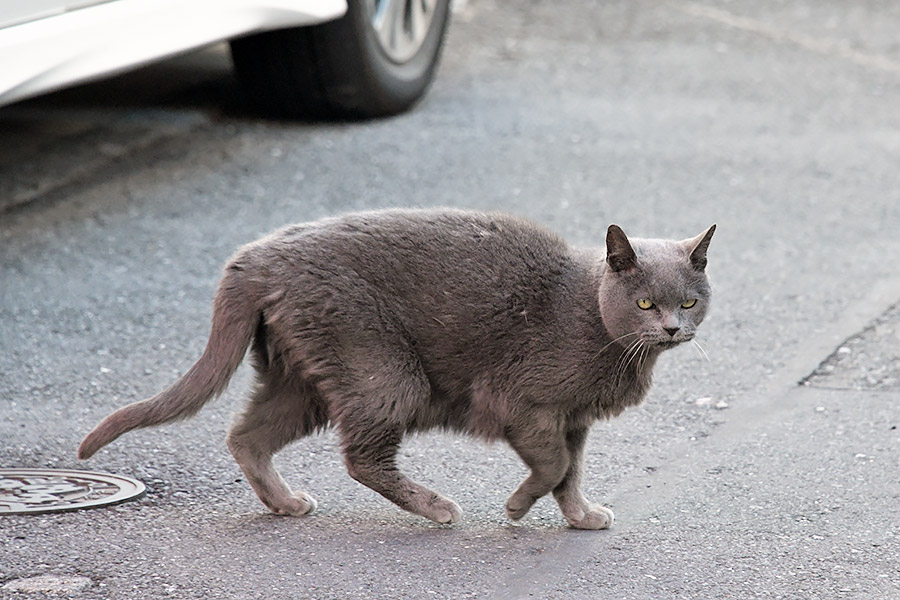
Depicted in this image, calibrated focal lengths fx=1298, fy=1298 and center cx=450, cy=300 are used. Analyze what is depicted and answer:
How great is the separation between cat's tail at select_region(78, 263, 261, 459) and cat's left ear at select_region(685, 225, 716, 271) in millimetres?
1249

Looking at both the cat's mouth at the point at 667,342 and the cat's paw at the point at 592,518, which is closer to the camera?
the cat's mouth at the point at 667,342

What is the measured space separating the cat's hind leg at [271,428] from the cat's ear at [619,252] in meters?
0.95

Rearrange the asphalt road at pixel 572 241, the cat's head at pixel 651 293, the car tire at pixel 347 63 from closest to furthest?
the asphalt road at pixel 572 241, the cat's head at pixel 651 293, the car tire at pixel 347 63

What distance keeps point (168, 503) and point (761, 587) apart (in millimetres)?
1704

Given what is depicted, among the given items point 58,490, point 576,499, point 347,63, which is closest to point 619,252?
point 576,499

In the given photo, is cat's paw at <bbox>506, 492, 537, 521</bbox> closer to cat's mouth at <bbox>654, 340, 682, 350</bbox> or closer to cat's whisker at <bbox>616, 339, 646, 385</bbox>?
cat's whisker at <bbox>616, 339, 646, 385</bbox>

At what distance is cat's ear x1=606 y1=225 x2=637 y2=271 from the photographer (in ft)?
11.8

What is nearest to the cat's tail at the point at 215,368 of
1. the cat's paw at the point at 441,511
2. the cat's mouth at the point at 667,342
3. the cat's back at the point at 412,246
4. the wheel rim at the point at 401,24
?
the cat's back at the point at 412,246

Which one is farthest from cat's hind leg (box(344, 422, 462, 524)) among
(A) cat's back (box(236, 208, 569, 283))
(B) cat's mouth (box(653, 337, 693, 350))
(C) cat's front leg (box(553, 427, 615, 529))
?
(B) cat's mouth (box(653, 337, 693, 350))

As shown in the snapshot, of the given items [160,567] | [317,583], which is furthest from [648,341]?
[160,567]

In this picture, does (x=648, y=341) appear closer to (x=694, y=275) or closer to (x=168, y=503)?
(x=694, y=275)

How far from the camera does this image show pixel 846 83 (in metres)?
8.95

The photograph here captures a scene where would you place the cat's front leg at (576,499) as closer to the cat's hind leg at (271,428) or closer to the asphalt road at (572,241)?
the asphalt road at (572,241)

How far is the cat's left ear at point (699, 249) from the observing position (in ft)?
12.1
